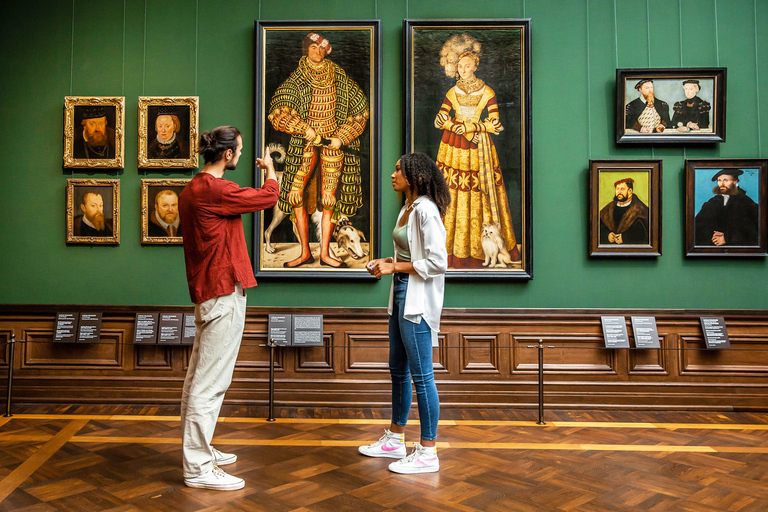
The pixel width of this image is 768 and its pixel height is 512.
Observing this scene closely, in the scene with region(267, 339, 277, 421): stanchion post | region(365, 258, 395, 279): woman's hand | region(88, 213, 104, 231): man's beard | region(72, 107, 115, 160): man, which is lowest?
region(267, 339, 277, 421): stanchion post

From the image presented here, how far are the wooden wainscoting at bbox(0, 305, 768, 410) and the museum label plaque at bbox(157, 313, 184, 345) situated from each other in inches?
3.6

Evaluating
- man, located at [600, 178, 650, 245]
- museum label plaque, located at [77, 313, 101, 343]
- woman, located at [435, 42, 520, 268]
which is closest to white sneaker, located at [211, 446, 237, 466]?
museum label plaque, located at [77, 313, 101, 343]

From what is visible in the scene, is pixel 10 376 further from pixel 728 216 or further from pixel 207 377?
pixel 728 216

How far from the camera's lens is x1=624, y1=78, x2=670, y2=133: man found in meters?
4.32

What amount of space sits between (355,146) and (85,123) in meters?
2.42

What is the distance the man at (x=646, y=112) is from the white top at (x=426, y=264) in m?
2.62

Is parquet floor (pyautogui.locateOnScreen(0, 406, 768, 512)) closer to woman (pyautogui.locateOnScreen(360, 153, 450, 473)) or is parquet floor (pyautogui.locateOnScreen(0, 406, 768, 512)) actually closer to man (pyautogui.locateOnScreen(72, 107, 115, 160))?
woman (pyautogui.locateOnScreen(360, 153, 450, 473))

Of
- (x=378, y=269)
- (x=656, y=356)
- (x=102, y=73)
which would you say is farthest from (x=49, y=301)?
(x=656, y=356)

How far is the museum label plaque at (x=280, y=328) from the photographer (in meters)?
4.25

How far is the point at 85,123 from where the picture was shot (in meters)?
4.40

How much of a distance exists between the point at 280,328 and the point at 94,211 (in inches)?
77.4

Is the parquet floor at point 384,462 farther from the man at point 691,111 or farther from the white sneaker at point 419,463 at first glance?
the man at point 691,111

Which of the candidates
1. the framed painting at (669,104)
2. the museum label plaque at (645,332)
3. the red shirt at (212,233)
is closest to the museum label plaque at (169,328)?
the red shirt at (212,233)

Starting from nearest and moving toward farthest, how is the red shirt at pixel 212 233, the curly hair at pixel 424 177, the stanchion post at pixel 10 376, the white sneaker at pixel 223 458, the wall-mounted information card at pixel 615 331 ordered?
the red shirt at pixel 212 233 < the curly hair at pixel 424 177 < the white sneaker at pixel 223 458 < the stanchion post at pixel 10 376 < the wall-mounted information card at pixel 615 331
